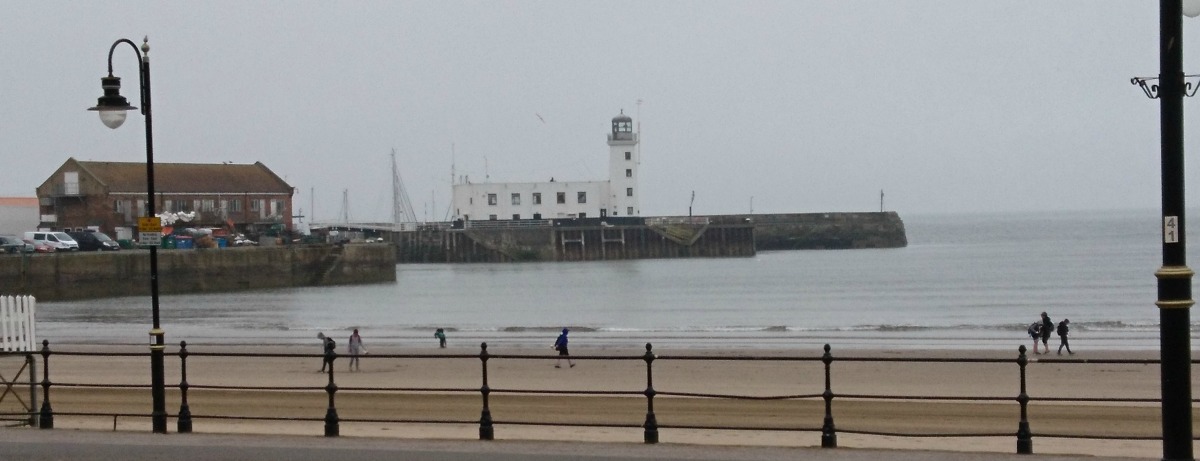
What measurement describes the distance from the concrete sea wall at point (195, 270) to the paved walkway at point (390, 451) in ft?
166

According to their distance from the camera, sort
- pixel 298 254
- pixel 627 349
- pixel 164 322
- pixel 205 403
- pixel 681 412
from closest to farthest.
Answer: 1. pixel 681 412
2. pixel 205 403
3. pixel 627 349
4. pixel 164 322
5. pixel 298 254

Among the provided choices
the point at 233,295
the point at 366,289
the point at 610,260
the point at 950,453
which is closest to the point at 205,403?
the point at 950,453

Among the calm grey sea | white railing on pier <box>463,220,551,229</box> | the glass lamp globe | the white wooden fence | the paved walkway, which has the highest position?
the glass lamp globe

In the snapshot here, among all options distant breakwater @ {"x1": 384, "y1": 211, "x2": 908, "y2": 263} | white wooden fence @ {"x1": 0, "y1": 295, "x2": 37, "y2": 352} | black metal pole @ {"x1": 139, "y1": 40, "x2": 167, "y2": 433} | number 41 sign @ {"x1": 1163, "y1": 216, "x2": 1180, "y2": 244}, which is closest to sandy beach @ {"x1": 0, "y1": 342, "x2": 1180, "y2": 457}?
black metal pole @ {"x1": 139, "y1": 40, "x2": 167, "y2": 433}

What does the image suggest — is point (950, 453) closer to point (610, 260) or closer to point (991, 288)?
→ point (991, 288)

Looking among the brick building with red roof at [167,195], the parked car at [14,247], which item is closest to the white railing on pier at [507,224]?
the brick building with red roof at [167,195]

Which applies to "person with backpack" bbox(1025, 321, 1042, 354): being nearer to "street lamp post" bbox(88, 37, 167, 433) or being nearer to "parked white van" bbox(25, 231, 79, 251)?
"street lamp post" bbox(88, 37, 167, 433)

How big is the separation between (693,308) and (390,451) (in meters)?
42.9

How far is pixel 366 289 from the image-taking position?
70.8 m

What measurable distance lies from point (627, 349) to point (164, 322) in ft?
76.0

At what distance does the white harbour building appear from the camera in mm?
103562

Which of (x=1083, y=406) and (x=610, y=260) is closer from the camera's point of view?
(x=1083, y=406)

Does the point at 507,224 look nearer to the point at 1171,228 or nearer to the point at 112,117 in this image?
the point at 112,117

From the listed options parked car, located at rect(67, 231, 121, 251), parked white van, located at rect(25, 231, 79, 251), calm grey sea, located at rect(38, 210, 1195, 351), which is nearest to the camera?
calm grey sea, located at rect(38, 210, 1195, 351)
